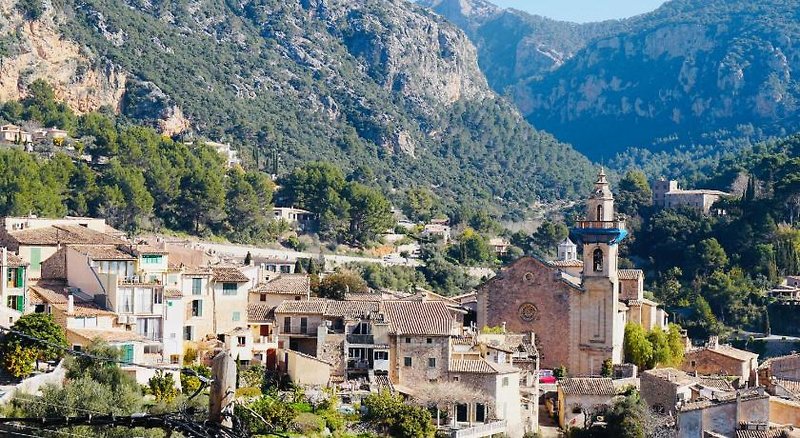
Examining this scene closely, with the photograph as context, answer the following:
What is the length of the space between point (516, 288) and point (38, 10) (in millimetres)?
67562

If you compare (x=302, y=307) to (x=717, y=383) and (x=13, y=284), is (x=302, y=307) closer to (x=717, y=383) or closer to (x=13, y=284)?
(x=13, y=284)

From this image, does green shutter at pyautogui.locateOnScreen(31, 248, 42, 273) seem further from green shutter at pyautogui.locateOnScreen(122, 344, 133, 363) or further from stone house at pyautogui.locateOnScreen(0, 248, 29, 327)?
green shutter at pyautogui.locateOnScreen(122, 344, 133, 363)

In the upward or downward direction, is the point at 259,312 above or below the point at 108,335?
above

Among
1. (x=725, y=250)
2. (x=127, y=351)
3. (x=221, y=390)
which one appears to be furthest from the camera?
(x=725, y=250)

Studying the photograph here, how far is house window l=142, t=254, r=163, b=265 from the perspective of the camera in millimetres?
47688

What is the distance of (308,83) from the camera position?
5906 inches

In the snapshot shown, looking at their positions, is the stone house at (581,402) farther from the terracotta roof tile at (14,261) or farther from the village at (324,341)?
the terracotta roof tile at (14,261)

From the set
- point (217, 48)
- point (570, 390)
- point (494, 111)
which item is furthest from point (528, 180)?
point (570, 390)

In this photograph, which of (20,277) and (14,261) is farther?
(14,261)

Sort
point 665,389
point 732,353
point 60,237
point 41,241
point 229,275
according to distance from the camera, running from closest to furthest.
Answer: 1. point 41,241
2. point 60,237
3. point 229,275
4. point 665,389
5. point 732,353

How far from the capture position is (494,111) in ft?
573

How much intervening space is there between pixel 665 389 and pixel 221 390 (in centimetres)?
3767

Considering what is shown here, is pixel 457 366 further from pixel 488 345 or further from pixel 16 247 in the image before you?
pixel 16 247

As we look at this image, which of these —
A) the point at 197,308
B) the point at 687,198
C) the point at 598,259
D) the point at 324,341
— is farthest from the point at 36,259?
the point at 687,198
